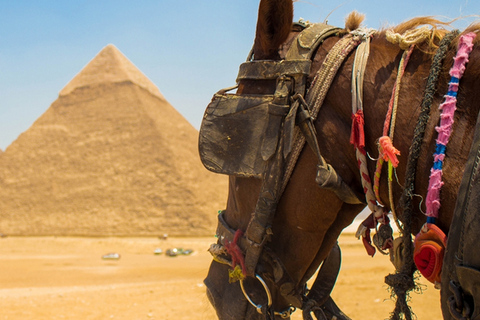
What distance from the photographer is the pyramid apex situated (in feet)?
253

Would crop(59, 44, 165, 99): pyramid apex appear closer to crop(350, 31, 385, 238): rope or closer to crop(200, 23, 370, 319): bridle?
crop(200, 23, 370, 319): bridle

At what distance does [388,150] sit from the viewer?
1112 millimetres

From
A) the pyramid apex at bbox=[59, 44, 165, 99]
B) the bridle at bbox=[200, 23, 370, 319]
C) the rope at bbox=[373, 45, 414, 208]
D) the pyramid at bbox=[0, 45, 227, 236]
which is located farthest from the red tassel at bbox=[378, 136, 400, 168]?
the pyramid apex at bbox=[59, 44, 165, 99]

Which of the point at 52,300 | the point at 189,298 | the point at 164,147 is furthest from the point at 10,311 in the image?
the point at 164,147

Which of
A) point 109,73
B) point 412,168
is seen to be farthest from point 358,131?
point 109,73

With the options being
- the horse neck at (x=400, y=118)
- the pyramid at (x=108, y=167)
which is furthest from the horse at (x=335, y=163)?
the pyramid at (x=108, y=167)

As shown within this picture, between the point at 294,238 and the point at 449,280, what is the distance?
0.48 metres

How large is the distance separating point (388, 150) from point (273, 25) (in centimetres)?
48

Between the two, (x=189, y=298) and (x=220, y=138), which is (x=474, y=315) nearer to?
(x=220, y=138)

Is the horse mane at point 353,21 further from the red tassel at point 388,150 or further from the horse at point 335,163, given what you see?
the red tassel at point 388,150

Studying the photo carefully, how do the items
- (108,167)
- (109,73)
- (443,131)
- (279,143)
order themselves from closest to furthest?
1. (443,131)
2. (279,143)
3. (108,167)
4. (109,73)

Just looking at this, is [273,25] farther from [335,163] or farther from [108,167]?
[108,167]

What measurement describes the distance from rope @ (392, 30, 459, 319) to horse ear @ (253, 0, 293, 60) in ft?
1.31

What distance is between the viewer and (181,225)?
53.6 meters
